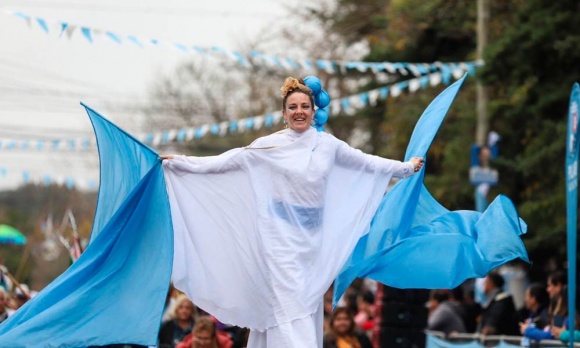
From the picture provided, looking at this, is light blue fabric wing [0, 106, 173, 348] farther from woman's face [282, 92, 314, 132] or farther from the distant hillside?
the distant hillside

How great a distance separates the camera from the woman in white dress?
349 inches

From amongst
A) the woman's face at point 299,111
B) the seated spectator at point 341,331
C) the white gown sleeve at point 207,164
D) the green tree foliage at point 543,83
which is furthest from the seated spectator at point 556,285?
the white gown sleeve at point 207,164

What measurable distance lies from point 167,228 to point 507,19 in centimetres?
1498

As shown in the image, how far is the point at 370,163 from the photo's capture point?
A: 9.41 metres

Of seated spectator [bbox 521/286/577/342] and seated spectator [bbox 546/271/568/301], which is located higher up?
seated spectator [bbox 546/271/568/301]

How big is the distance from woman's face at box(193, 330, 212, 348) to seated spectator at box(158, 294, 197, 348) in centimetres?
173

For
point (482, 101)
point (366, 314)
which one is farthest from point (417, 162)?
point (482, 101)

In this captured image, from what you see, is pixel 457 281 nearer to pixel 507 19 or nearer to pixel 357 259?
pixel 357 259

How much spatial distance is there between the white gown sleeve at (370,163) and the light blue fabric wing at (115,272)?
1262 millimetres

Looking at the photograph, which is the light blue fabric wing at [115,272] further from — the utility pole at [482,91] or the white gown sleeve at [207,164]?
the utility pole at [482,91]

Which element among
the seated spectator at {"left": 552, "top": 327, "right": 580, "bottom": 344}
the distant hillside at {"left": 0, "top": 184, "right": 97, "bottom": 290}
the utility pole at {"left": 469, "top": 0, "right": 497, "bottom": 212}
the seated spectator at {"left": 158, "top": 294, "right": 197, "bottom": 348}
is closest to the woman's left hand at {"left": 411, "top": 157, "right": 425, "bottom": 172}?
the seated spectator at {"left": 552, "top": 327, "right": 580, "bottom": 344}

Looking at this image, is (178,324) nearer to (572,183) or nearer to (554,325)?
(554,325)

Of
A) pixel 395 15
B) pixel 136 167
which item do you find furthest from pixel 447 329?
pixel 395 15

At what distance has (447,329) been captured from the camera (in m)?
15.7
